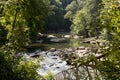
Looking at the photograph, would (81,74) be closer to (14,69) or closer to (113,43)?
(113,43)

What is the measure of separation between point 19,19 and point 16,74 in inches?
100

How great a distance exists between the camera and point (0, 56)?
10.5m

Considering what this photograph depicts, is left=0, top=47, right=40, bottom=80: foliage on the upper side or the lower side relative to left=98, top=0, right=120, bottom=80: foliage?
lower

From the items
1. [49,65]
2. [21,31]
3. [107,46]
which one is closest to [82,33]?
[49,65]

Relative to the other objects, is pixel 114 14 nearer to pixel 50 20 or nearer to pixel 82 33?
pixel 82 33

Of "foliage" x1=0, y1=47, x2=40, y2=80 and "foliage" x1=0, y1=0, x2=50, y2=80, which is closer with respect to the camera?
"foliage" x1=0, y1=47, x2=40, y2=80

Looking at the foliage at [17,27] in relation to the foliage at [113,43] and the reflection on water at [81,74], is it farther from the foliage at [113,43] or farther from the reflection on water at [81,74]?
the foliage at [113,43]

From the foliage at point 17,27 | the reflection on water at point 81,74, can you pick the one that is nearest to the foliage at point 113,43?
the reflection on water at point 81,74

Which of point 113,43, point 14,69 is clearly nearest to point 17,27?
point 14,69

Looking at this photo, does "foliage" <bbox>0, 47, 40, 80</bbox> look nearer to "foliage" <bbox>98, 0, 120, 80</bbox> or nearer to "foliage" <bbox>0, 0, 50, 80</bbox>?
"foliage" <bbox>0, 0, 50, 80</bbox>

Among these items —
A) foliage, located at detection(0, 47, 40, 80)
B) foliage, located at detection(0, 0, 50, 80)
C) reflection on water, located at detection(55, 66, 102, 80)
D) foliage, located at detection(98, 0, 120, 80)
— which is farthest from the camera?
foliage, located at detection(0, 0, 50, 80)

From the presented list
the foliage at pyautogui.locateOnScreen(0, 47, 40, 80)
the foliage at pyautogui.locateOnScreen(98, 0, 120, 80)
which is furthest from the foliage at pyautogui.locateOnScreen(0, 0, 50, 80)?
the foliage at pyautogui.locateOnScreen(98, 0, 120, 80)

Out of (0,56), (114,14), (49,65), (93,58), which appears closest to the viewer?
(114,14)

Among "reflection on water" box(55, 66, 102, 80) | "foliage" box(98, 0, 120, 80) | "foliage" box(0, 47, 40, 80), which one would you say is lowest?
"foliage" box(0, 47, 40, 80)
